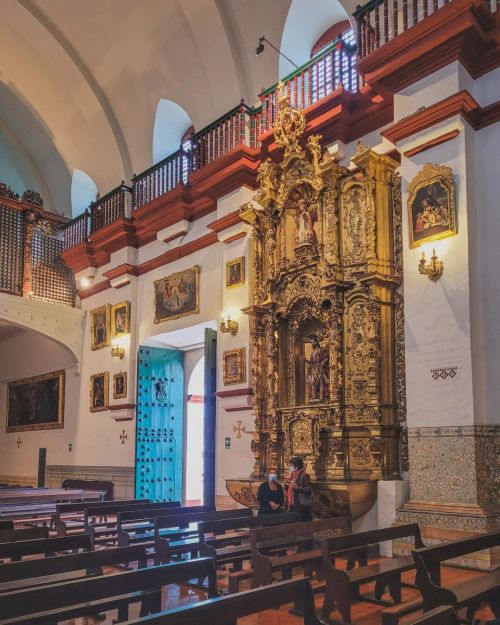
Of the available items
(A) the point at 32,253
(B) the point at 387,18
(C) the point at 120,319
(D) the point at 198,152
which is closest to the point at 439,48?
(B) the point at 387,18

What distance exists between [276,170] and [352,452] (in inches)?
198

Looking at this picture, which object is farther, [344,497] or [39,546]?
[344,497]

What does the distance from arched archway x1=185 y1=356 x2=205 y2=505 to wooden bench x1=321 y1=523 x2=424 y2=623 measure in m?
9.72

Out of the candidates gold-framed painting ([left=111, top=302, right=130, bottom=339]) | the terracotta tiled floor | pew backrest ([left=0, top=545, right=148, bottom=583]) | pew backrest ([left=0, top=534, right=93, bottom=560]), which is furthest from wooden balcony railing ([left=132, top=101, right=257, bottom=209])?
pew backrest ([left=0, top=545, right=148, bottom=583])

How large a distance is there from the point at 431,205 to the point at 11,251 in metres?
11.3

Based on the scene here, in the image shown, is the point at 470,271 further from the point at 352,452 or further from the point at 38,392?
the point at 38,392

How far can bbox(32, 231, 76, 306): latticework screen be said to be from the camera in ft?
56.0

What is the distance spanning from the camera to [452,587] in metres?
5.12

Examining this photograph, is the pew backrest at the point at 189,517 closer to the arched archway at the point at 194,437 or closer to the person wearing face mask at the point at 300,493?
the person wearing face mask at the point at 300,493

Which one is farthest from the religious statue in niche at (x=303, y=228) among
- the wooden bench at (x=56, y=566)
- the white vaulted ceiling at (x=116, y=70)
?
the wooden bench at (x=56, y=566)

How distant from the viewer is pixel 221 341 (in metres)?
12.6

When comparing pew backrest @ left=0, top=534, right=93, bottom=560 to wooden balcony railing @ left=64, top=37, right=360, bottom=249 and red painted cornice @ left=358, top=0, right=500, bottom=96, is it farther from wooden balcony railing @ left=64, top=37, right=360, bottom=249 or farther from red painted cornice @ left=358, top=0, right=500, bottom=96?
wooden balcony railing @ left=64, top=37, right=360, bottom=249

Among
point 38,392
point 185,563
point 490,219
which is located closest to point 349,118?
point 490,219

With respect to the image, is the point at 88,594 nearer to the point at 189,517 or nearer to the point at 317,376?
the point at 189,517
